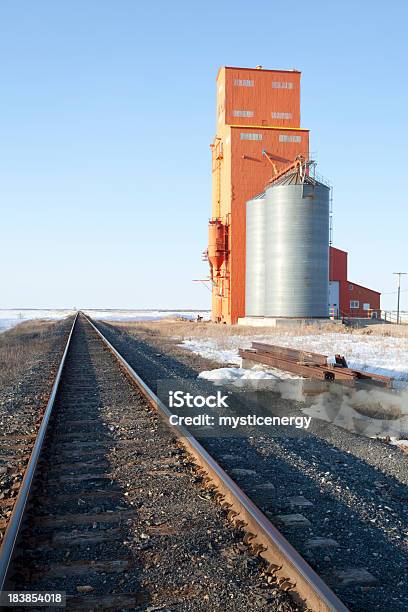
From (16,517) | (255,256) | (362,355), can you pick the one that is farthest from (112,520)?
(255,256)

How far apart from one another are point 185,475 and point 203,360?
11943 mm

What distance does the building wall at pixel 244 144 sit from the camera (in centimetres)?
Result: 4690

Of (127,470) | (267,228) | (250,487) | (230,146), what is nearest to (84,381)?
(127,470)

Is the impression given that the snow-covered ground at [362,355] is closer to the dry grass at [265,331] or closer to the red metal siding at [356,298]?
the dry grass at [265,331]

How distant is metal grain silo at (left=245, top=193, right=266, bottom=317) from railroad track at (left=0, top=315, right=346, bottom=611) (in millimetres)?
36393

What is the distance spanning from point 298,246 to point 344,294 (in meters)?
15.3

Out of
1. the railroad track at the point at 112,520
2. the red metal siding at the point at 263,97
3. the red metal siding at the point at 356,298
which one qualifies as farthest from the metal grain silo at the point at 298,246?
the railroad track at the point at 112,520

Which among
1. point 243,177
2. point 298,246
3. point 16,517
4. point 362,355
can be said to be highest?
point 243,177

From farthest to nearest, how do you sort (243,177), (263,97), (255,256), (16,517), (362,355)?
(263,97)
(243,177)
(255,256)
(362,355)
(16,517)

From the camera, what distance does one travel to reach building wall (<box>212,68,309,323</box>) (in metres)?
46.9

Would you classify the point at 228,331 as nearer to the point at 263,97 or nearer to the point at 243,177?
the point at 243,177

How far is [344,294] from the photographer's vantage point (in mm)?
53812

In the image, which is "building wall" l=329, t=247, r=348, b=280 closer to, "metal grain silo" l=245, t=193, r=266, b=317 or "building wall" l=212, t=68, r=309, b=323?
"building wall" l=212, t=68, r=309, b=323

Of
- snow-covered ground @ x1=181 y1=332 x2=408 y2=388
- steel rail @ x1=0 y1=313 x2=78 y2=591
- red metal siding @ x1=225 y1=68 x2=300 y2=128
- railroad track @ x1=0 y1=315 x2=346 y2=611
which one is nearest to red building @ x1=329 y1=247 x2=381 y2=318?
red metal siding @ x1=225 y1=68 x2=300 y2=128
